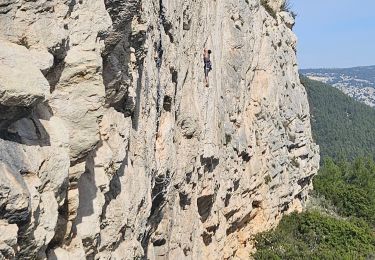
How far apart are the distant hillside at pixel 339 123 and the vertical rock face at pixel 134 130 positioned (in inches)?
3656

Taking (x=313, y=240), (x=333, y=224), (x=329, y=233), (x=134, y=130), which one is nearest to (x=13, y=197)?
(x=134, y=130)

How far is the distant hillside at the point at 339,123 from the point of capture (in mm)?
121625

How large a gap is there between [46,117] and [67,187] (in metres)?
1.02

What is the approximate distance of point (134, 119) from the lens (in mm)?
10617

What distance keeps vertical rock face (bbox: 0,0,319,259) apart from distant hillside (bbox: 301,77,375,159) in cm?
9285

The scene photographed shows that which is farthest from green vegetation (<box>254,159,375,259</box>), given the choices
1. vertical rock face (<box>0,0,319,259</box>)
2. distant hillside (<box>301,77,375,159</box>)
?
distant hillside (<box>301,77,375,159</box>)

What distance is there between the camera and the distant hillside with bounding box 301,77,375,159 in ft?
399

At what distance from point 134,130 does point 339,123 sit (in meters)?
136

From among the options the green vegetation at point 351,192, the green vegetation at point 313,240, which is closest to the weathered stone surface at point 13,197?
the green vegetation at point 313,240

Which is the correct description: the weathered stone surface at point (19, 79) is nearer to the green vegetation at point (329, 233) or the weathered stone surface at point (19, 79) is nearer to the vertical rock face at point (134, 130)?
the vertical rock face at point (134, 130)

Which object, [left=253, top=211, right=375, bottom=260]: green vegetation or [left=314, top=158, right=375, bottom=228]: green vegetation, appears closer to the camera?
[left=253, top=211, right=375, bottom=260]: green vegetation

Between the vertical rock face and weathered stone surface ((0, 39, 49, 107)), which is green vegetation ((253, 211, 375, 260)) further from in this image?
weathered stone surface ((0, 39, 49, 107))

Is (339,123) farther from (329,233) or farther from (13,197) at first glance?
(13,197)

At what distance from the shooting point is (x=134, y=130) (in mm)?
10672
